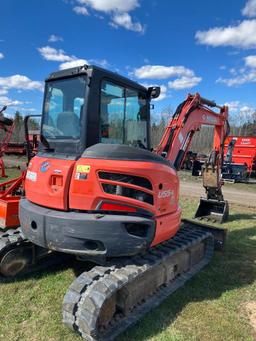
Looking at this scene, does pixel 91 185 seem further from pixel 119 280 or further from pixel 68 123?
pixel 119 280

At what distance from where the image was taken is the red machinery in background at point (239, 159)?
18.4m

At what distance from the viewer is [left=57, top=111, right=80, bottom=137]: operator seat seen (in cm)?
447

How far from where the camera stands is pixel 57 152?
181 inches

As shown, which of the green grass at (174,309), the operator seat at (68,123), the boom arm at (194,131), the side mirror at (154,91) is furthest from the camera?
the boom arm at (194,131)

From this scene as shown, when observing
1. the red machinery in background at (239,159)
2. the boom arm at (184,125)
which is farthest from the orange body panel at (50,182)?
the red machinery in background at (239,159)

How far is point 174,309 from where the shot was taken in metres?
4.41

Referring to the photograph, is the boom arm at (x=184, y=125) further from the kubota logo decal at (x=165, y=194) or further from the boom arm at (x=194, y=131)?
the kubota logo decal at (x=165, y=194)

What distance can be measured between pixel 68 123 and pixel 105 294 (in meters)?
2.24

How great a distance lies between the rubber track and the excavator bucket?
424 cm

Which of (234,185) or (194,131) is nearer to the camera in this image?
(194,131)

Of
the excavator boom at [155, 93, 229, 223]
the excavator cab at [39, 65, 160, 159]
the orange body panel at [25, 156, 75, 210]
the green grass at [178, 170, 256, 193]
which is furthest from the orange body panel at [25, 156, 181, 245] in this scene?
the green grass at [178, 170, 256, 193]

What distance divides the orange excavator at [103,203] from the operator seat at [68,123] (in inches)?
0.6

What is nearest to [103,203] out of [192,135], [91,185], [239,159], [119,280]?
[91,185]

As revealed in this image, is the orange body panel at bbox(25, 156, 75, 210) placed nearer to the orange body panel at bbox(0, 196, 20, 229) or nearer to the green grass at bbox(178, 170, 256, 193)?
the orange body panel at bbox(0, 196, 20, 229)
